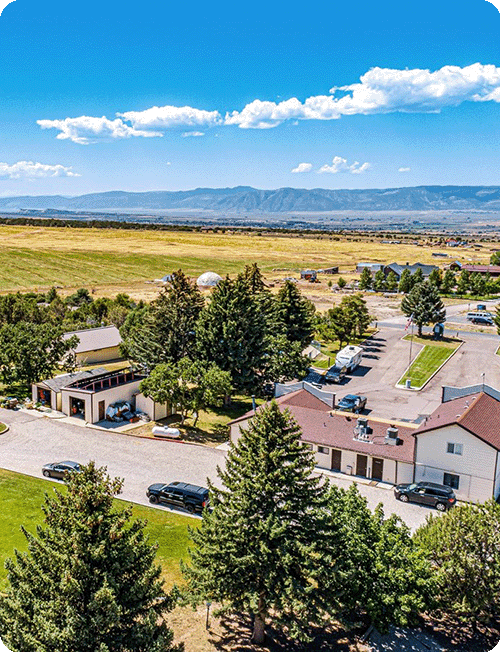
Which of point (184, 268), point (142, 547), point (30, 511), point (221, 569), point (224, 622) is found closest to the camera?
point (142, 547)

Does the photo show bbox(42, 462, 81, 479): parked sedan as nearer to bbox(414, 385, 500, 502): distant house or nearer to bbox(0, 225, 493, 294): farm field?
bbox(414, 385, 500, 502): distant house

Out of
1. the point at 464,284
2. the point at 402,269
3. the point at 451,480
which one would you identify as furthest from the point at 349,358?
the point at 402,269

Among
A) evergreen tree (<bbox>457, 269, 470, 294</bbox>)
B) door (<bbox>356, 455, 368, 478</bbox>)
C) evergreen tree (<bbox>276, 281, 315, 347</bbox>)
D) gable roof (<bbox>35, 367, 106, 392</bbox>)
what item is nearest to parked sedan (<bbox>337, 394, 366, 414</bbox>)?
door (<bbox>356, 455, 368, 478</bbox>)

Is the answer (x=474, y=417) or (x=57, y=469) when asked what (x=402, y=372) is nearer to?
(x=474, y=417)

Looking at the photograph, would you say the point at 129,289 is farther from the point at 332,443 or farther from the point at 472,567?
the point at 472,567

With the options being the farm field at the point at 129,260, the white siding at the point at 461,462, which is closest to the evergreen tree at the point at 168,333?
the white siding at the point at 461,462

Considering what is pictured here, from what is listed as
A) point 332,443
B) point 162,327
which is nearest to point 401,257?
point 162,327

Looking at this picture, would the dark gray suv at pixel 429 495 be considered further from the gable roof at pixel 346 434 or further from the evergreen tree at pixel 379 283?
the evergreen tree at pixel 379 283
